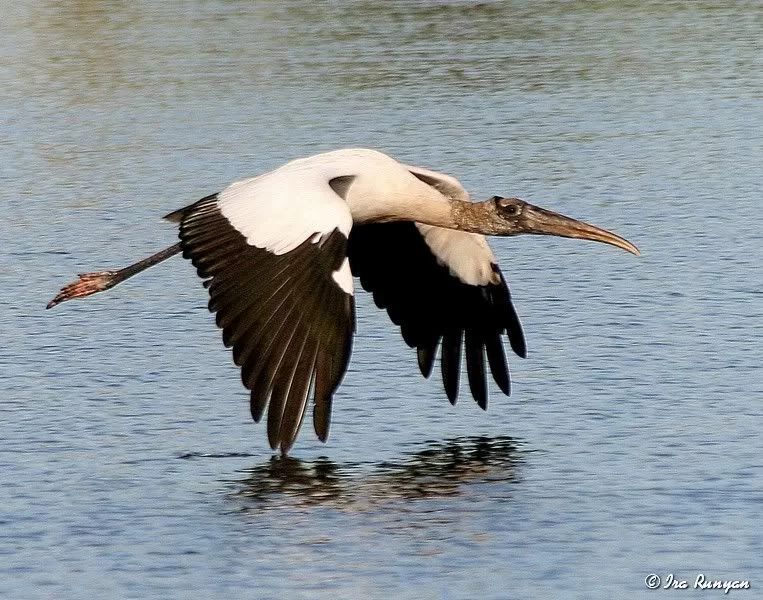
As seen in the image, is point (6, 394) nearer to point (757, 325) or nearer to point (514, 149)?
point (757, 325)

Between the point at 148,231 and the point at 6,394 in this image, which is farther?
the point at 148,231

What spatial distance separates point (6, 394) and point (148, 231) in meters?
4.67

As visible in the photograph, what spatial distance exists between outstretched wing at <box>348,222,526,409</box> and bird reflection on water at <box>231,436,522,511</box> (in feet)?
3.74

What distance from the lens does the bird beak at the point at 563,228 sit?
9.97 m

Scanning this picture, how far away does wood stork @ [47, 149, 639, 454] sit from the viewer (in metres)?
8.07

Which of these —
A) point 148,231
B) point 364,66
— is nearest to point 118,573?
point 148,231

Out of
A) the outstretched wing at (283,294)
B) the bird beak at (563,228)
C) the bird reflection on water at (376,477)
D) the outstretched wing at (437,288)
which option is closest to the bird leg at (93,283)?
the outstretched wing at (437,288)

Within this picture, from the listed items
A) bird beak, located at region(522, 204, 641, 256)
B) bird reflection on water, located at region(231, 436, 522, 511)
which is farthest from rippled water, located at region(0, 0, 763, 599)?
bird beak, located at region(522, 204, 641, 256)

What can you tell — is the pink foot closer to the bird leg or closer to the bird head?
the bird leg

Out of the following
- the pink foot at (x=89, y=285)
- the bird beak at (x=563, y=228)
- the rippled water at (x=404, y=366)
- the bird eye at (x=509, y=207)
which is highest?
the bird eye at (x=509, y=207)

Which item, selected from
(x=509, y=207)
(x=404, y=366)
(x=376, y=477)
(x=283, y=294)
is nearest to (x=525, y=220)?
(x=509, y=207)

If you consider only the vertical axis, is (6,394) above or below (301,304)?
below

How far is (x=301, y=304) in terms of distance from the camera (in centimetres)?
820

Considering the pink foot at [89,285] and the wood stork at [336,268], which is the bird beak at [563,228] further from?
the pink foot at [89,285]
